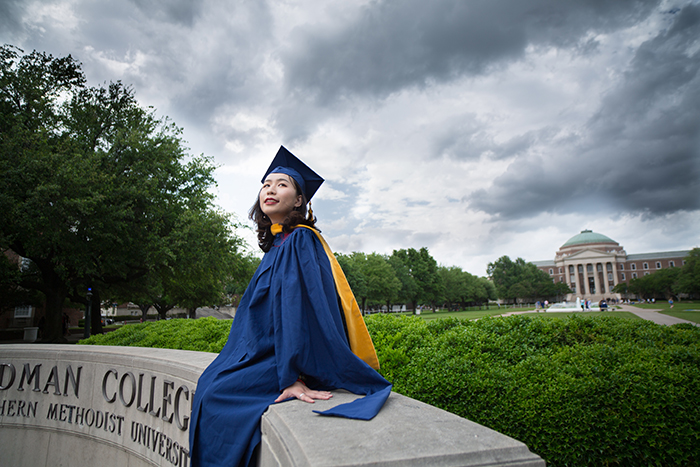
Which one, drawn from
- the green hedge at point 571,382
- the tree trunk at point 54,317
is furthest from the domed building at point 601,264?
the green hedge at point 571,382

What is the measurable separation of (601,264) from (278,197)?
397 feet

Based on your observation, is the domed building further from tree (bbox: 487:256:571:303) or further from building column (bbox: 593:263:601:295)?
tree (bbox: 487:256:571:303)

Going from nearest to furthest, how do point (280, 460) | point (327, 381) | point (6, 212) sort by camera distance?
point (280, 460), point (327, 381), point (6, 212)

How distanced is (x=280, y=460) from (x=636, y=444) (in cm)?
247

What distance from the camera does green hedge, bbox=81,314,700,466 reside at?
2602 millimetres

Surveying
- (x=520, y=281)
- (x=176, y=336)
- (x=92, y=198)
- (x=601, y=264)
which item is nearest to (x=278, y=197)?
(x=176, y=336)

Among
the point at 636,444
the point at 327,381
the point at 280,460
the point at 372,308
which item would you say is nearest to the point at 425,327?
the point at 636,444

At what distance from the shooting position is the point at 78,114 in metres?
18.0

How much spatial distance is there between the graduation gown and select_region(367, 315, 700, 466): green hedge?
1.27 meters

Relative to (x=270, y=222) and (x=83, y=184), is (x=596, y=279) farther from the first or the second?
(x=270, y=222)

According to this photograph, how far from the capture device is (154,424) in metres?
3.66

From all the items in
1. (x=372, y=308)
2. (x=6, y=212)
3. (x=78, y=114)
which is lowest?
(x=372, y=308)

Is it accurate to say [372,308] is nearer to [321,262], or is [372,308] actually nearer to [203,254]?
[203,254]

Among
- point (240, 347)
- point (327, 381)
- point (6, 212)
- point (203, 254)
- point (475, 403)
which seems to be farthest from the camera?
point (203, 254)
